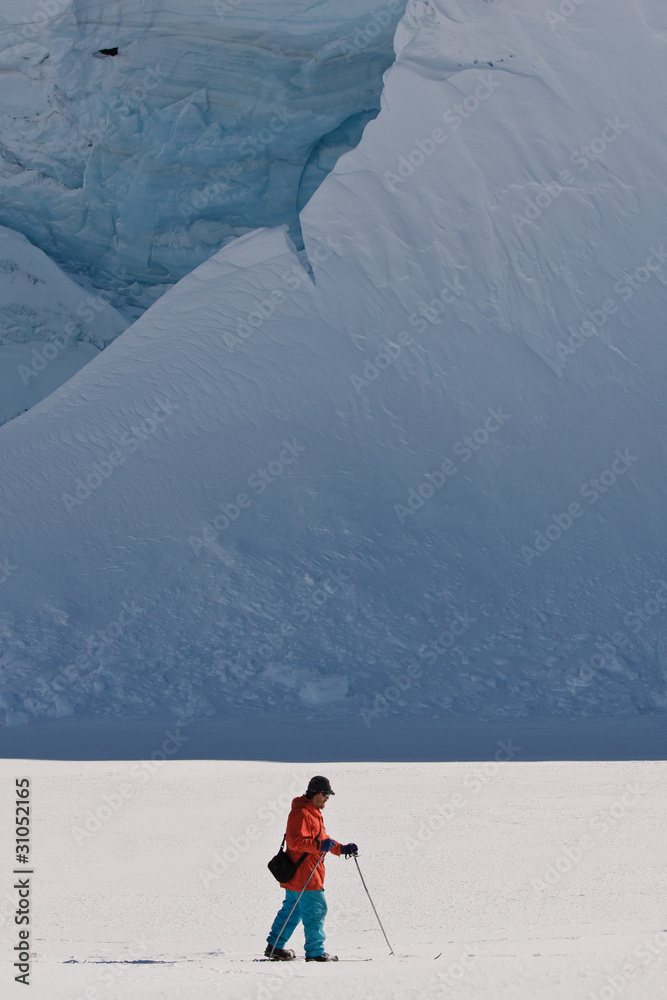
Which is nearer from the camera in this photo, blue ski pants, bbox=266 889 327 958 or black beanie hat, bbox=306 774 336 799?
blue ski pants, bbox=266 889 327 958

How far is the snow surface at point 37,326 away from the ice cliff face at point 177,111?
0.82m

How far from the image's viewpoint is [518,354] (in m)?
11.2

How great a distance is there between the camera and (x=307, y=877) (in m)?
3.21

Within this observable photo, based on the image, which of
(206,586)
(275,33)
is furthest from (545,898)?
(275,33)

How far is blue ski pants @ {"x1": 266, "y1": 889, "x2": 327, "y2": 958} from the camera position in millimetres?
3154

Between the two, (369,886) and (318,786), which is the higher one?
(318,786)

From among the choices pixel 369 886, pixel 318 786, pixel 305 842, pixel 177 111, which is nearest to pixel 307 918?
pixel 305 842

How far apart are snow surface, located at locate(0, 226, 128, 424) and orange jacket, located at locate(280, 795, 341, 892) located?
11.7 metres

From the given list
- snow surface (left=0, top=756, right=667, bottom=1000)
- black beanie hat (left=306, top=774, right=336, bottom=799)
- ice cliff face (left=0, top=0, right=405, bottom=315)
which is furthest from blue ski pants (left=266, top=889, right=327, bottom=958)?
ice cliff face (left=0, top=0, right=405, bottom=315)

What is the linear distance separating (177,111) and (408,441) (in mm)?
6117

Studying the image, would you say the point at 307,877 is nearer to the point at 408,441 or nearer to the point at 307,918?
the point at 307,918

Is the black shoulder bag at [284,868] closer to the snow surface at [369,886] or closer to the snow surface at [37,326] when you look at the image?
the snow surface at [369,886]

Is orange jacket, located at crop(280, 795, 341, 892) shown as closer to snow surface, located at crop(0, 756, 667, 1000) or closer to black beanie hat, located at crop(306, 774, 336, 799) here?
black beanie hat, located at crop(306, 774, 336, 799)

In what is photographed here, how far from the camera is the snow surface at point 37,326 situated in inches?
553
